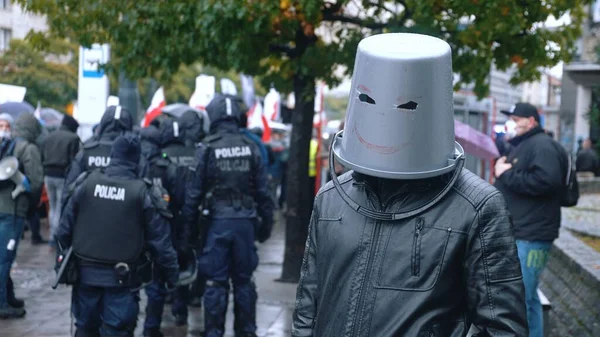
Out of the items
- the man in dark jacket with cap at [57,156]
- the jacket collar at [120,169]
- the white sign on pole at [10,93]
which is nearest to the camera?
the jacket collar at [120,169]

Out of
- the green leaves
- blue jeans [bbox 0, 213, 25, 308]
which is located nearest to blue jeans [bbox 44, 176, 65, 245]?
the green leaves

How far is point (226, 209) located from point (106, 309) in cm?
181

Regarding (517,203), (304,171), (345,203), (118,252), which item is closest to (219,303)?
(118,252)

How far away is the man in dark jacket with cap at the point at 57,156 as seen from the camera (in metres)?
13.8

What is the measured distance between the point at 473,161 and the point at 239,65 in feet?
18.4

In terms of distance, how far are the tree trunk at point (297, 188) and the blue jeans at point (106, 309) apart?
488 centimetres

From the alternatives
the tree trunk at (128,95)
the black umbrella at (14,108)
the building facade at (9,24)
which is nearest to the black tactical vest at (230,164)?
the tree trunk at (128,95)

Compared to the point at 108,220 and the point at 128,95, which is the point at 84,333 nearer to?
the point at 108,220

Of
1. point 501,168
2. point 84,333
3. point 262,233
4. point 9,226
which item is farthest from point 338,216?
point 9,226

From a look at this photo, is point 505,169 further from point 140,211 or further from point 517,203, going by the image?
point 140,211

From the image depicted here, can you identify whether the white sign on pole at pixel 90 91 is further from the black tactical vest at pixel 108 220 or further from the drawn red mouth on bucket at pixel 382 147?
the drawn red mouth on bucket at pixel 382 147

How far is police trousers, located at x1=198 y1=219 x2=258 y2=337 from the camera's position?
7.95 meters

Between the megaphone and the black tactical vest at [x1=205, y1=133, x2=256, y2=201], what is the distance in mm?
2043

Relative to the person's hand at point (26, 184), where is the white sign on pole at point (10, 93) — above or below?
above
